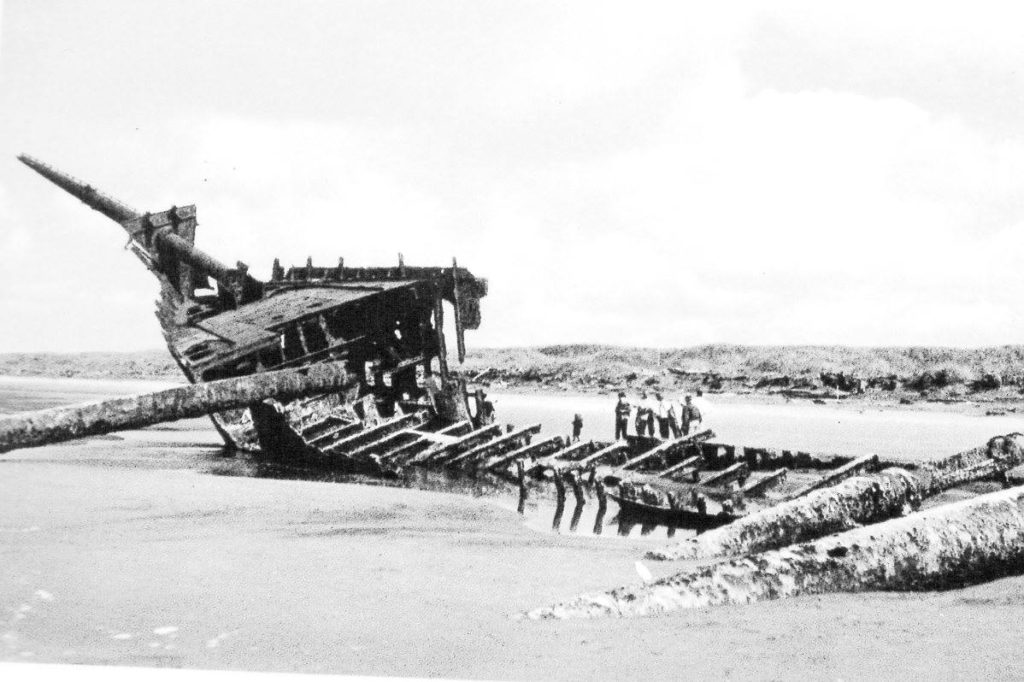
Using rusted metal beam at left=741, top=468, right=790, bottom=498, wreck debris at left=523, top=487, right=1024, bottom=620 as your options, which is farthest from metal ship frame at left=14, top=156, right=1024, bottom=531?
wreck debris at left=523, top=487, right=1024, bottom=620

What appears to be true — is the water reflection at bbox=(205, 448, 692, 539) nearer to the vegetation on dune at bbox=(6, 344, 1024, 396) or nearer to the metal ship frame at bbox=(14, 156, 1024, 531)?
the metal ship frame at bbox=(14, 156, 1024, 531)

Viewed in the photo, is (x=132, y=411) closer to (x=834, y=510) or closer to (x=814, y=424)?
(x=834, y=510)

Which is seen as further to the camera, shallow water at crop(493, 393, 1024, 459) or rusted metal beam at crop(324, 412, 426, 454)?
shallow water at crop(493, 393, 1024, 459)

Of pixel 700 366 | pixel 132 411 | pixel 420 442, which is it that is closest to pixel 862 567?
pixel 132 411

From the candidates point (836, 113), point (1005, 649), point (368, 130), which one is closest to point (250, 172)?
point (368, 130)

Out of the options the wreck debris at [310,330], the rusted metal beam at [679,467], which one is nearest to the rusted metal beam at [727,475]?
the rusted metal beam at [679,467]

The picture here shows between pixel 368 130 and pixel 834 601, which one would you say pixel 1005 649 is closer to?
pixel 834 601
